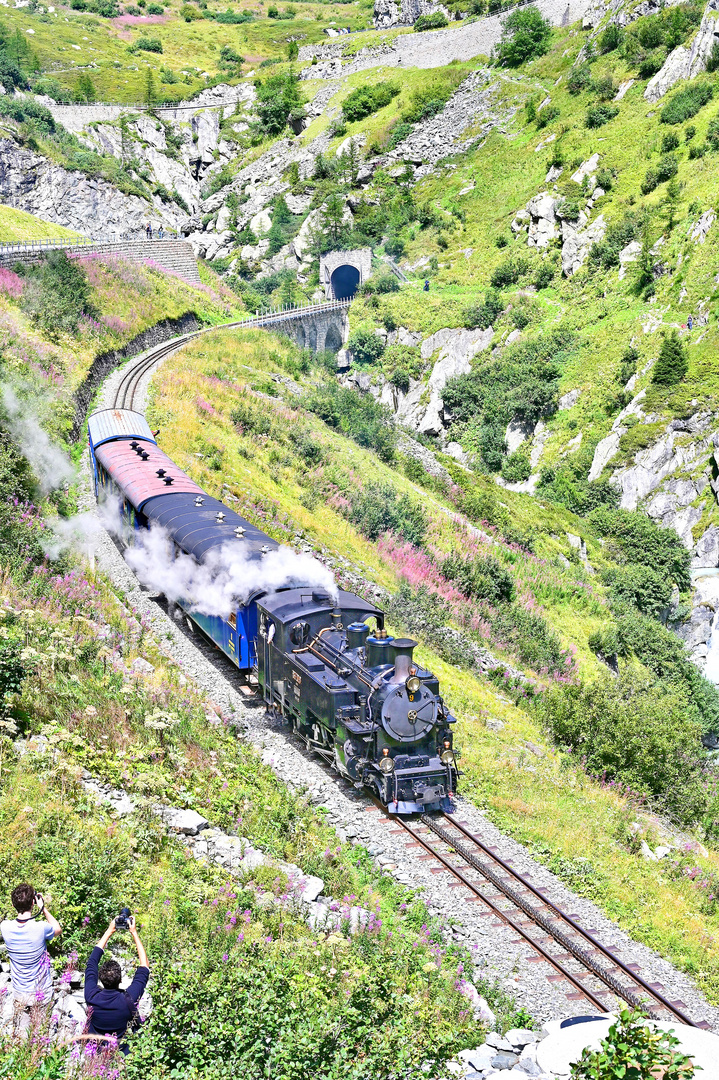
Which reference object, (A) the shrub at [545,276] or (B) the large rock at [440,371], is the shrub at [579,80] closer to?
(A) the shrub at [545,276]

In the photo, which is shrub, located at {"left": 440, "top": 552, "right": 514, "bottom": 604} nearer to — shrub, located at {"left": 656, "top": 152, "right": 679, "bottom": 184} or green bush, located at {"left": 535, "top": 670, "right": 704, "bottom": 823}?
green bush, located at {"left": 535, "top": 670, "right": 704, "bottom": 823}

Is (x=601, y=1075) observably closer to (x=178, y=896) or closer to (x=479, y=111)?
(x=178, y=896)

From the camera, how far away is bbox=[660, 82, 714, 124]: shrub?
69.1 meters

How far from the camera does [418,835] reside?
1437 centimetres

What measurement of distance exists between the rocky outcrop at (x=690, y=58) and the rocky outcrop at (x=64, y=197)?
171 feet

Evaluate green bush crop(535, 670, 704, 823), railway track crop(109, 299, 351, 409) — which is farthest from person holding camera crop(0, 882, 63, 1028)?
railway track crop(109, 299, 351, 409)

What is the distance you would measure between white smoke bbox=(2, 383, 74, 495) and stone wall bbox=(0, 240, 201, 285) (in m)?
18.0

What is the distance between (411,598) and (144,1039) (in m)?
19.5

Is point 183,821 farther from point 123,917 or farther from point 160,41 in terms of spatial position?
point 160,41

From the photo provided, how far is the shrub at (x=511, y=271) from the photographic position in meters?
72.2

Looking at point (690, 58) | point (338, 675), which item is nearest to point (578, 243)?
point (690, 58)

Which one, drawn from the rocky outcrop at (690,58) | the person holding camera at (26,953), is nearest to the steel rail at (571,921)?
the person holding camera at (26,953)

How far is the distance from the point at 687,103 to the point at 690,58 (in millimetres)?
6711

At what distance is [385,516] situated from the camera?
108ft
